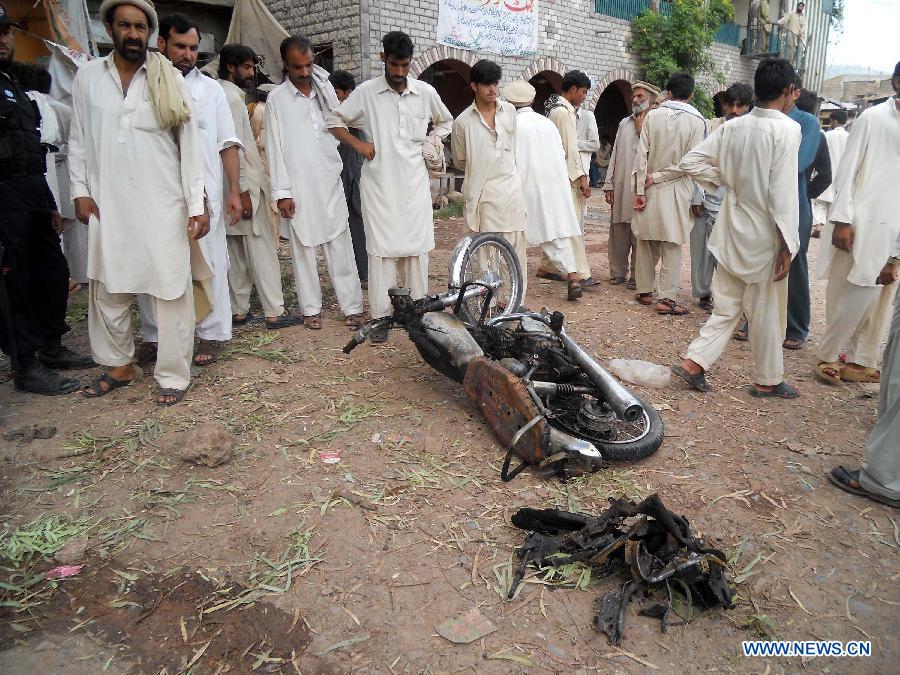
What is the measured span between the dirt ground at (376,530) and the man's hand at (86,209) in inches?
42.2

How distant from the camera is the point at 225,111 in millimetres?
4059

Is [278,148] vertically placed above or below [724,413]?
above

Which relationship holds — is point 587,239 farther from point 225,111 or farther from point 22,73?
point 22,73

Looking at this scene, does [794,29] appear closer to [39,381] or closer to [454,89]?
[454,89]

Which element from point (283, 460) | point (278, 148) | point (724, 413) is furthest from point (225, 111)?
point (724, 413)

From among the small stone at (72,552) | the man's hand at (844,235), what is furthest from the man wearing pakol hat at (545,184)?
the small stone at (72,552)

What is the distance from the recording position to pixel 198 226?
3.52m

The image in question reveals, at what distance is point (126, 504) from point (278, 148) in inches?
113

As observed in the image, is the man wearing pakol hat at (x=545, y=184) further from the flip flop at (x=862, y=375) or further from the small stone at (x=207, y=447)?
the small stone at (x=207, y=447)

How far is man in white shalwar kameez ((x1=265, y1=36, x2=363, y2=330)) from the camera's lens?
4.59m

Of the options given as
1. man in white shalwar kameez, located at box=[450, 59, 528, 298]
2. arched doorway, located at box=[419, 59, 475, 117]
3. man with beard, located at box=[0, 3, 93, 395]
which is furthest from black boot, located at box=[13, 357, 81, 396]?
arched doorway, located at box=[419, 59, 475, 117]

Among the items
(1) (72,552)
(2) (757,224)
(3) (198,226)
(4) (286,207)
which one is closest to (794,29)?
(2) (757,224)

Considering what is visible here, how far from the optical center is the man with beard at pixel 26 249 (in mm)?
3605

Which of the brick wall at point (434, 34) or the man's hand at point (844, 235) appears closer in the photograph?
the man's hand at point (844, 235)
